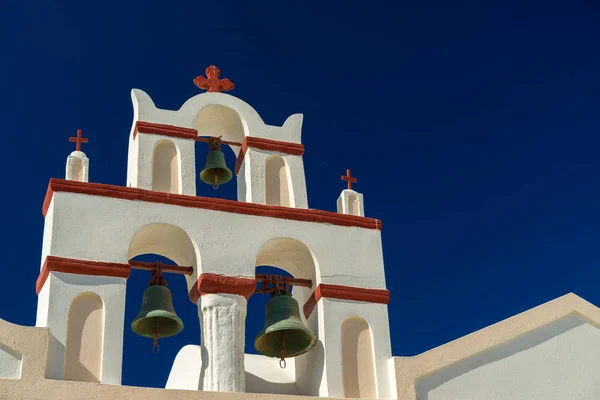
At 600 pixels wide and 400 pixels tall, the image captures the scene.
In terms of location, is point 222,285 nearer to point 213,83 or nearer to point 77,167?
point 77,167

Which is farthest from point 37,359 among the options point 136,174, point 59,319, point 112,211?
point 136,174

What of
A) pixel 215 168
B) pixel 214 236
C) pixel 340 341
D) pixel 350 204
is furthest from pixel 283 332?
pixel 215 168

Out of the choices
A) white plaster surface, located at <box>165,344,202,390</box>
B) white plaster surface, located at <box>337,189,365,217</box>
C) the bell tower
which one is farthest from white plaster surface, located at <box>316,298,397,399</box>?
white plaster surface, located at <box>165,344,202,390</box>

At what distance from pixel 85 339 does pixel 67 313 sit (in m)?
A: 0.27

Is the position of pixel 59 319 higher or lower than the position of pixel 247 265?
lower

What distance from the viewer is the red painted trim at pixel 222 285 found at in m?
8.98

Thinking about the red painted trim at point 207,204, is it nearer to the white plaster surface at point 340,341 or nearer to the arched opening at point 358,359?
the white plaster surface at point 340,341

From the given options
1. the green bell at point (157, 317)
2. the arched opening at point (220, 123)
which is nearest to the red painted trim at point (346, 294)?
the green bell at point (157, 317)

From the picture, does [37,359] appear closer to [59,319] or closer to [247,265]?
[59,319]

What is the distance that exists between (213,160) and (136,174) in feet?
3.83

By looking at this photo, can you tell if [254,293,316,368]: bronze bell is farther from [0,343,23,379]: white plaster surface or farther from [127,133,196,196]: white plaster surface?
[0,343,23,379]: white plaster surface

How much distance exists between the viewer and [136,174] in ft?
31.2

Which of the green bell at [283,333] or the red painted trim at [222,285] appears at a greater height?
the red painted trim at [222,285]

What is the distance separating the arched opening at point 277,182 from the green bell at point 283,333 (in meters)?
1.06
